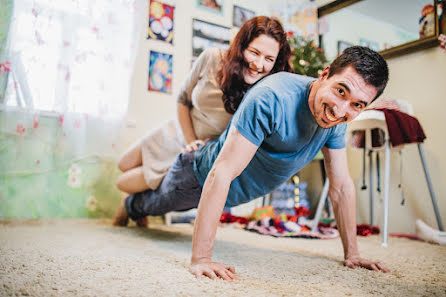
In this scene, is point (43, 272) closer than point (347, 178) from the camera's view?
Yes

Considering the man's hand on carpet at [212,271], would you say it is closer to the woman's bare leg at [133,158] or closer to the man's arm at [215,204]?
the man's arm at [215,204]

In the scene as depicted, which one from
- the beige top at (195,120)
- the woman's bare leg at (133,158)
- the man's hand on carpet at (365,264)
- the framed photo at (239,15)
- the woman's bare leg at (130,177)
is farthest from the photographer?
the framed photo at (239,15)

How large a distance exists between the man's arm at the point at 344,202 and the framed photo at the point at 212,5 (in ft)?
6.93

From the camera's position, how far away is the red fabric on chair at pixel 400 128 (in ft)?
5.75

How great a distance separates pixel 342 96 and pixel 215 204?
0.43m

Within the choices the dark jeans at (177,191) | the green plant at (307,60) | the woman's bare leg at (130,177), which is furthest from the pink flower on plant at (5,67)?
the green plant at (307,60)

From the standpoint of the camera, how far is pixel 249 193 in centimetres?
124

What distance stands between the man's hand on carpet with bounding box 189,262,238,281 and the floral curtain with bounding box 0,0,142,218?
1.57m

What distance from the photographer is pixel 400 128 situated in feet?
5.85

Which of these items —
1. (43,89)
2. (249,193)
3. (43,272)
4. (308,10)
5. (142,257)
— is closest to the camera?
(43,272)

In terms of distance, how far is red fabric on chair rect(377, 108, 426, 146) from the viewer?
1.75 metres

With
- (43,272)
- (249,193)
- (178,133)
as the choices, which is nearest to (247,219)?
(178,133)

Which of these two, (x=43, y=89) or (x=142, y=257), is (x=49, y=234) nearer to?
(x=142, y=257)

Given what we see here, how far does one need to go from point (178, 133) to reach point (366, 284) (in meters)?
1.14
